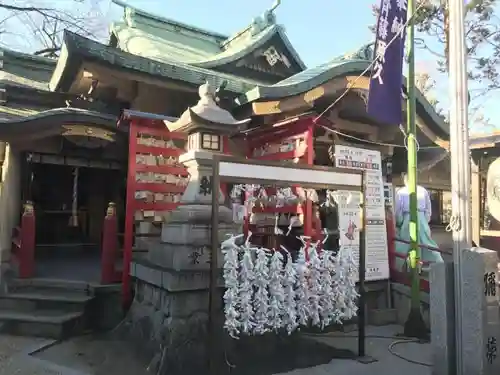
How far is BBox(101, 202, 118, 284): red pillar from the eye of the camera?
7.90 meters

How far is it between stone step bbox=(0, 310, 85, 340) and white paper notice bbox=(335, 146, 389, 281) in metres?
4.88

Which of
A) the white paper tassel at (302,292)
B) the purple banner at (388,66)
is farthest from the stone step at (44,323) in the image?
the purple banner at (388,66)

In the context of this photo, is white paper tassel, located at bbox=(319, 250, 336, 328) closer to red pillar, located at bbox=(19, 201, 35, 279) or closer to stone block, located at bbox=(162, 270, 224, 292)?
stone block, located at bbox=(162, 270, 224, 292)

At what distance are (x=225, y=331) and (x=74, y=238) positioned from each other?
28.8ft

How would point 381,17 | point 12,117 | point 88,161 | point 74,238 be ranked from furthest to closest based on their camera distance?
point 74,238, point 88,161, point 12,117, point 381,17

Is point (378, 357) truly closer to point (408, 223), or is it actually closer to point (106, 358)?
point (106, 358)

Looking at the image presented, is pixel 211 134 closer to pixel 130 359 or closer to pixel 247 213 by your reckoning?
pixel 247 213

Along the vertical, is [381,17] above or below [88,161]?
above

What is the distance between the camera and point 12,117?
8.77 metres

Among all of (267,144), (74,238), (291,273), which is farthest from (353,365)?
(74,238)

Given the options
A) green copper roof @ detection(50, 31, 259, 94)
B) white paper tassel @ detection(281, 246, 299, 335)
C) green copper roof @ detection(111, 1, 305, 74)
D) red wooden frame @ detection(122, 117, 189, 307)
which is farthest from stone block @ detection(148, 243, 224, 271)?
green copper roof @ detection(111, 1, 305, 74)

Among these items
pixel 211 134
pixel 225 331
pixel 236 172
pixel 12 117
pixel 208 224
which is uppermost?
pixel 12 117

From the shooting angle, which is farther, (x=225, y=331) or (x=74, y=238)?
(x=74, y=238)

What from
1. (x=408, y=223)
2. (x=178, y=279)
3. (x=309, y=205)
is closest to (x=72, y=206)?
(x=309, y=205)
